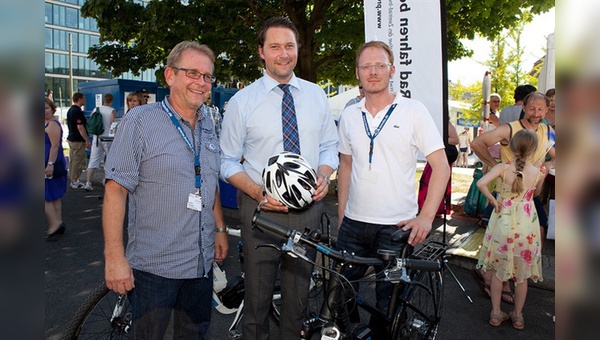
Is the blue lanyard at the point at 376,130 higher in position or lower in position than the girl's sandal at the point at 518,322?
higher

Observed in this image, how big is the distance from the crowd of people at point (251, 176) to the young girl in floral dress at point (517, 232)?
1849 millimetres

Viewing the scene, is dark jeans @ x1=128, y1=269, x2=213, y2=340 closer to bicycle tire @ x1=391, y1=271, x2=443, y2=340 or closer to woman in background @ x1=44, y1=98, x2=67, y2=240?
bicycle tire @ x1=391, y1=271, x2=443, y2=340

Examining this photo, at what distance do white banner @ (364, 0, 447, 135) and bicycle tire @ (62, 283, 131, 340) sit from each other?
3925 mm

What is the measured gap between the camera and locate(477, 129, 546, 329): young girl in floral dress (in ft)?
14.8

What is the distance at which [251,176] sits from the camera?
10.5 ft

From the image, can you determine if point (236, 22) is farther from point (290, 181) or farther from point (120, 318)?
point (290, 181)

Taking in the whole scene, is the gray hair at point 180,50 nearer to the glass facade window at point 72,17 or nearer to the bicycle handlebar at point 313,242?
the bicycle handlebar at point 313,242

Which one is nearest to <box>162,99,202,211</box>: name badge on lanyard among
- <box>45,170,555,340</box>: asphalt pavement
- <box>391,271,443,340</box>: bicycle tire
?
<box>391,271,443,340</box>: bicycle tire

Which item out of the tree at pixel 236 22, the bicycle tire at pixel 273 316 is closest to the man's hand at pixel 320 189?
the bicycle tire at pixel 273 316

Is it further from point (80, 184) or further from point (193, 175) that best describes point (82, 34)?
point (193, 175)

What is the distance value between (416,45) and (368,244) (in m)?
3.34

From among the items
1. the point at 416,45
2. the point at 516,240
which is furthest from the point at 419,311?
the point at 416,45

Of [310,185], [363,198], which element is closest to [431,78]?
[363,198]

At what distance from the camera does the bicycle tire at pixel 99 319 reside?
3254mm
